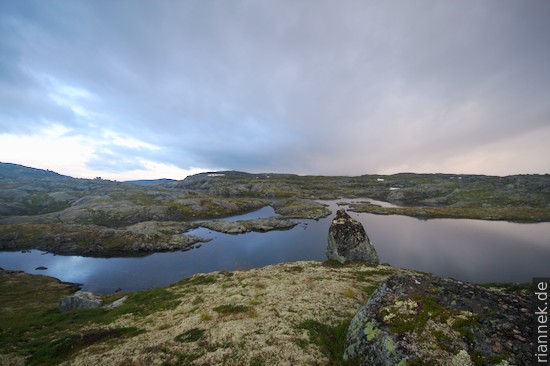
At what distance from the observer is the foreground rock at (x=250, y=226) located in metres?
114

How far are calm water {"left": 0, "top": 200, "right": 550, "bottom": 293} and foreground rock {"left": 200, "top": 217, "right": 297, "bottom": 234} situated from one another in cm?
615

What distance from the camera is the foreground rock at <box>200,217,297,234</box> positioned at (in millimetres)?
113562

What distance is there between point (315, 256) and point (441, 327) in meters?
63.3

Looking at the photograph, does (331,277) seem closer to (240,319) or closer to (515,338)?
(240,319)

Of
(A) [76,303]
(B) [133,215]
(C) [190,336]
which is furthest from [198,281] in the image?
(B) [133,215]

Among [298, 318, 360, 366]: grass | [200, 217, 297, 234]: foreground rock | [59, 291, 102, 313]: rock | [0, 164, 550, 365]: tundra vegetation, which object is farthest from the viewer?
[200, 217, 297, 234]: foreground rock

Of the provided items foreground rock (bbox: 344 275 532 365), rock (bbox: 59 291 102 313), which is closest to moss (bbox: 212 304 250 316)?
foreground rock (bbox: 344 275 532 365)

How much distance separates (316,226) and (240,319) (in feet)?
317

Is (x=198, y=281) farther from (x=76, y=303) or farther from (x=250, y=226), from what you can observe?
(x=250, y=226)

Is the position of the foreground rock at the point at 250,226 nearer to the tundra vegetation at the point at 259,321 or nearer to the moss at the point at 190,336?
the tundra vegetation at the point at 259,321

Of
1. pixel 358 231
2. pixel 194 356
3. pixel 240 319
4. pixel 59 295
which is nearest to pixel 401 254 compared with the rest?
pixel 358 231

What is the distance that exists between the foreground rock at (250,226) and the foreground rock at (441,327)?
97790 mm

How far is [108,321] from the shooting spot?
28.0 metres

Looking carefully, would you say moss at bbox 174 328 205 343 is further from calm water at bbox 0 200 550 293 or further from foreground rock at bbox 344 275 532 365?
calm water at bbox 0 200 550 293
